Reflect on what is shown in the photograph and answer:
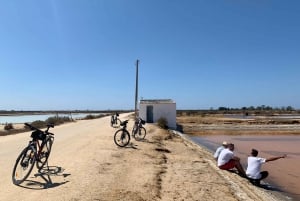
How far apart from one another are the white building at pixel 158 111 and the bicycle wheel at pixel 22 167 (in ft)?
91.8

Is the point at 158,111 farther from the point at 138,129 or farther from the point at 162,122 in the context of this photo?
the point at 138,129

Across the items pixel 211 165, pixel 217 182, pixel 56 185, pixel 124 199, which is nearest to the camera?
pixel 124 199

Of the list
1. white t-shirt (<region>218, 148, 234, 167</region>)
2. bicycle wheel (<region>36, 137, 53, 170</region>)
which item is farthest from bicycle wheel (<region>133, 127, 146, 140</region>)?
bicycle wheel (<region>36, 137, 53, 170</region>)

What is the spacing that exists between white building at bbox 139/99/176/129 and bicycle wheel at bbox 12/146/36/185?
91.8ft

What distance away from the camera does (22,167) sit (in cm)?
762

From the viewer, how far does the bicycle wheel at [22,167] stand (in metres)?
7.54

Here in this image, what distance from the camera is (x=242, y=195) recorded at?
8.67 m

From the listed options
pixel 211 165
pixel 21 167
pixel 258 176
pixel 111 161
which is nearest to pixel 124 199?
pixel 21 167

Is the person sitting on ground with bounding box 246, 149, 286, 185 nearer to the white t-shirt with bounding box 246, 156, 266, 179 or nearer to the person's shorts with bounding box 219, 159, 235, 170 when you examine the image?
the white t-shirt with bounding box 246, 156, 266, 179

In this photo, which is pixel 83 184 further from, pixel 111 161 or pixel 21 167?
pixel 111 161

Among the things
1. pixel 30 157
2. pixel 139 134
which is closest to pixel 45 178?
pixel 30 157

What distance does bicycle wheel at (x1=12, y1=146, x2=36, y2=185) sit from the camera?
24.7 ft

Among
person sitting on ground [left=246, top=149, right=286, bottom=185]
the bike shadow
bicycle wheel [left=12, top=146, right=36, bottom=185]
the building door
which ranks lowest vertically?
person sitting on ground [left=246, top=149, right=286, bottom=185]

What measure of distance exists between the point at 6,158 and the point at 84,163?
2.88 m
